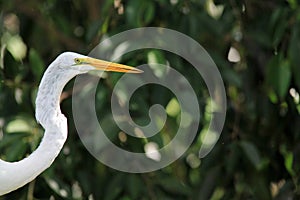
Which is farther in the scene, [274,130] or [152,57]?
[274,130]

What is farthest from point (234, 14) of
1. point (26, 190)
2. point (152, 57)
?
point (26, 190)

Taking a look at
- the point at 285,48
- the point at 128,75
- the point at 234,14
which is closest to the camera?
the point at 128,75

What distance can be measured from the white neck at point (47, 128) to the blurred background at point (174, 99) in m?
0.38

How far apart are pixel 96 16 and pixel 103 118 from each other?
0.57 m

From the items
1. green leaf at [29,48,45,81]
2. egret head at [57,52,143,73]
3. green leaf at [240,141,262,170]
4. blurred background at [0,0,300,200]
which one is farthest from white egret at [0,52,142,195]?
green leaf at [240,141,262,170]

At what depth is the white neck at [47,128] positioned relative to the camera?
1.87 metres

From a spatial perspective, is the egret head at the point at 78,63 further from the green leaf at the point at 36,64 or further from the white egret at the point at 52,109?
the green leaf at the point at 36,64

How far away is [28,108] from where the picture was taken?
2.54 meters

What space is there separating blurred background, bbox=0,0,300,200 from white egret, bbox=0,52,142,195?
39 centimetres

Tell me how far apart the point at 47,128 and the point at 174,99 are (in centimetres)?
72

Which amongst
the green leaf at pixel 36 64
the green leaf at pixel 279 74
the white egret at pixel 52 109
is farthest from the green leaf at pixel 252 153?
the white egret at pixel 52 109

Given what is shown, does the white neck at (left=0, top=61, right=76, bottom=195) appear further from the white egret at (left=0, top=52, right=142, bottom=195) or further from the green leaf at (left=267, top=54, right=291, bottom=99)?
the green leaf at (left=267, top=54, right=291, bottom=99)

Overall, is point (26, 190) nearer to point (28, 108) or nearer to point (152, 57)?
point (28, 108)

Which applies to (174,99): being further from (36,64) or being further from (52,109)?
(52,109)
